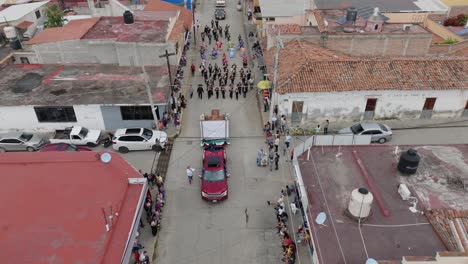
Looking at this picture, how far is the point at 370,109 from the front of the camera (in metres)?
28.7

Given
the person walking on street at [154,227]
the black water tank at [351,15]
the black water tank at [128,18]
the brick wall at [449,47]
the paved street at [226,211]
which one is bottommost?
the paved street at [226,211]

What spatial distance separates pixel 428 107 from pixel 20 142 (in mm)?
30100

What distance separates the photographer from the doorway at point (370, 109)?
28.3 metres

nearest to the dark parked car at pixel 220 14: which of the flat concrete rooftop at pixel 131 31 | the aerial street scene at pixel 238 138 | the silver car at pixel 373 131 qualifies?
the aerial street scene at pixel 238 138

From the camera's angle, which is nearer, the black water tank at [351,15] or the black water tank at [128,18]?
the black water tank at [351,15]

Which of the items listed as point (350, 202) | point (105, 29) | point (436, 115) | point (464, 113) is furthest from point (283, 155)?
point (105, 29)

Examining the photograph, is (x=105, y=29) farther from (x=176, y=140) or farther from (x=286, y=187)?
(x=286, y=187)

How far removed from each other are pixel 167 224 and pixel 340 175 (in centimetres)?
992

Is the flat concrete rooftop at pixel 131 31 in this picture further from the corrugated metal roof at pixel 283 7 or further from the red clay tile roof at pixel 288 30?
the corrugated metal roof at pixel 283 7

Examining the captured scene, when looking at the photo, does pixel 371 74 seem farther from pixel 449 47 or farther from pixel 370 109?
pixel 449 47

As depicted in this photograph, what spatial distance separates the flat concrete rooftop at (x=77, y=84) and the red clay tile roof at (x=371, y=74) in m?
10.1

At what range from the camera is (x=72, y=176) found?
773 inches

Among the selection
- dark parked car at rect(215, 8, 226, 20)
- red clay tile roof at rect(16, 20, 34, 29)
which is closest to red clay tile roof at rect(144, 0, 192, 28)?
dark parked car at rect(215, 8, 226, 20)

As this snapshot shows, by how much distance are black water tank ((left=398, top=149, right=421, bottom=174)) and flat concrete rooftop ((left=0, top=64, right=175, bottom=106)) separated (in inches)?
661
